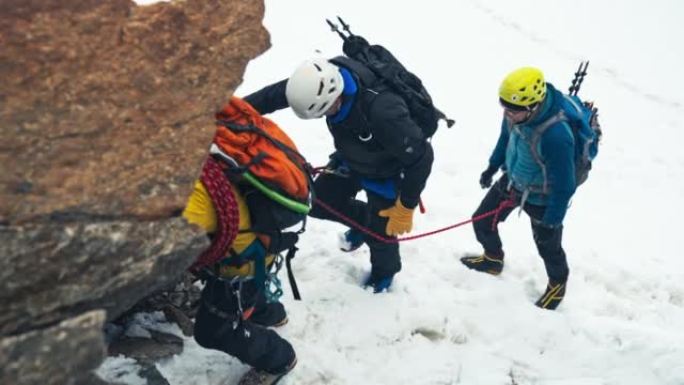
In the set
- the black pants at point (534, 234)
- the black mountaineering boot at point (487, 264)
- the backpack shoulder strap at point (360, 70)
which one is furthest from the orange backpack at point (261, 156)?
the black mountaineering boot at point (487, 264)

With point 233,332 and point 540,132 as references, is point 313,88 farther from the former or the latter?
point 540,132

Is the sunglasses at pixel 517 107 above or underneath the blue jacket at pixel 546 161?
above

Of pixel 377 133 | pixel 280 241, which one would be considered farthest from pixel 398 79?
pixel 280 241

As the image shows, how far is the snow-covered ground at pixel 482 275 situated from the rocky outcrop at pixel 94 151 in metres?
1.43

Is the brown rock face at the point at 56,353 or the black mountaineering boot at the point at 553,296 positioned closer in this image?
the brown rock face at the point at 56,353

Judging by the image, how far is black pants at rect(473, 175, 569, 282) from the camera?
6.34 metres

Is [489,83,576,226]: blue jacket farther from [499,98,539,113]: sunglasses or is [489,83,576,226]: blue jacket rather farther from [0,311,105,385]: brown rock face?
[0,311,105,385]: brown rock face

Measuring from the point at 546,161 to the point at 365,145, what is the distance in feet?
5.31

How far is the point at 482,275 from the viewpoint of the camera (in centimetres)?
690

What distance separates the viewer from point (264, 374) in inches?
188

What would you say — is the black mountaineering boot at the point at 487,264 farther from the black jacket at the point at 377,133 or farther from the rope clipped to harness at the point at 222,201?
the rope clipped to harness at the point at 222,201

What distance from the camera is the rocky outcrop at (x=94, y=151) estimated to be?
2.91 meters

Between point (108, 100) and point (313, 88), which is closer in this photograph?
point (108, 100)

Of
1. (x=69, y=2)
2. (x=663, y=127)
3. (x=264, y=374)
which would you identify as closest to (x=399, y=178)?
(x=264, y=374)
